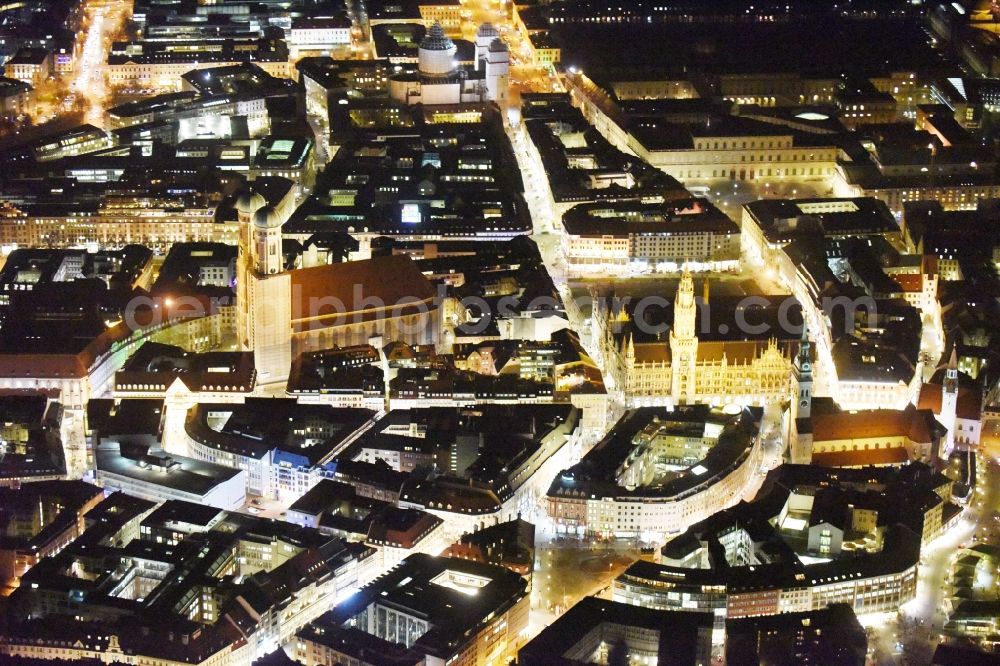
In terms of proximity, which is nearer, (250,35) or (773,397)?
(773,397)

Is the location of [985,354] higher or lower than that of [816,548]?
higher

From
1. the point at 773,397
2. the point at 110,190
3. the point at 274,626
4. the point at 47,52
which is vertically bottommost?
the point at 274,626

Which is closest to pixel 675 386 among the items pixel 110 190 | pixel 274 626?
pixel 274 626

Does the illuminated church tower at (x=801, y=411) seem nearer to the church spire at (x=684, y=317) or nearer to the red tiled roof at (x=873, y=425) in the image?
the red tiled roof at (x=873, y=425)

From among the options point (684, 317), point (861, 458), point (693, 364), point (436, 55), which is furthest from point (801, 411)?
point (436, 55)

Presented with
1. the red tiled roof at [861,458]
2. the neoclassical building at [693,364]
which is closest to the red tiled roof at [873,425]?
the red tiled roof at [861,458]

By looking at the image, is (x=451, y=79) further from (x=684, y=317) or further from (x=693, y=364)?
(x=693, y=364)

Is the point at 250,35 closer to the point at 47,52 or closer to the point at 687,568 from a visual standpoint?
the point at 47,52

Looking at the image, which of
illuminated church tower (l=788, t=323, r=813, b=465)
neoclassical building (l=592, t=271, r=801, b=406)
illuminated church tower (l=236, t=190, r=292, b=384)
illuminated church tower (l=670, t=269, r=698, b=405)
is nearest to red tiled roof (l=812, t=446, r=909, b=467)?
illuminated church tower (l=788, t=323, r=813, b=465)
